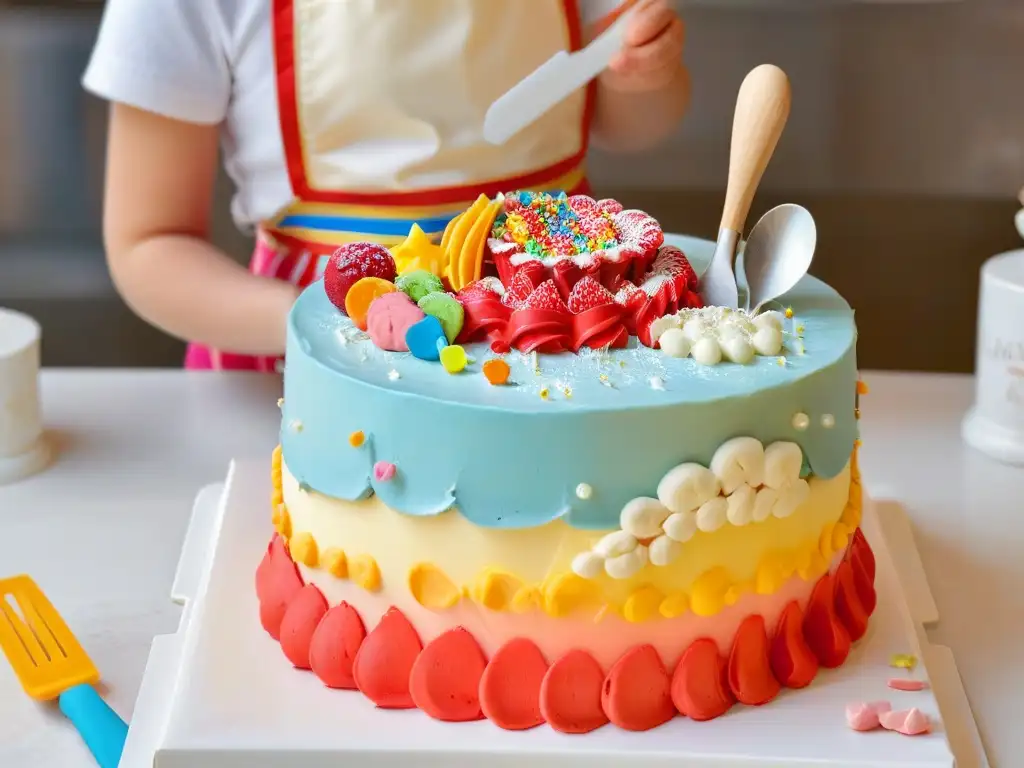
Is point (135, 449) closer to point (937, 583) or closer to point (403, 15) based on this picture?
point (403, 15)

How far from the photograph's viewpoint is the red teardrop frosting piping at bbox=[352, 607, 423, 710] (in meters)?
0.78

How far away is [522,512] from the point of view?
73 centimetres

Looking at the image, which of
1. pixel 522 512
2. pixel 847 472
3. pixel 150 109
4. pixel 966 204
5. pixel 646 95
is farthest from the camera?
pixel 966 204

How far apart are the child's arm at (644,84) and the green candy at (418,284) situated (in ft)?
0.92

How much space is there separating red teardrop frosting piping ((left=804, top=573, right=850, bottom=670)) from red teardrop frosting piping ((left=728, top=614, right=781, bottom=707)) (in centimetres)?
4

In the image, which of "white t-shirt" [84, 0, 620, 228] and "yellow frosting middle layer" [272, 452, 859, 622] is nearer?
"yellow frosting middle layer" [272, 452, 859, 622]

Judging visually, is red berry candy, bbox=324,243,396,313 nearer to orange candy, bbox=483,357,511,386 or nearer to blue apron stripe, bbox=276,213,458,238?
orange candy, bbox=483,357,511,386

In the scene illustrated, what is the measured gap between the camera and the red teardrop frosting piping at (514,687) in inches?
30.0

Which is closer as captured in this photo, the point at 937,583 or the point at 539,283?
the point at 539,283

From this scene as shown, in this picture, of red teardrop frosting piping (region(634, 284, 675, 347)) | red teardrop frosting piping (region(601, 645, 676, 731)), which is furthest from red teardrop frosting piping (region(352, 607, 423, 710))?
red teardrop frosting piping (region(634, 284, 675, 347))

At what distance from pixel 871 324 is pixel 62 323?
4.37 feet

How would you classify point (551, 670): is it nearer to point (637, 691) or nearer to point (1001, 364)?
point (637, 691)

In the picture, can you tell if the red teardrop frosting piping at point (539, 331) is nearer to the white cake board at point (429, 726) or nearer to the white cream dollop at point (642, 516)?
the white cream dollop at point (642, 516)

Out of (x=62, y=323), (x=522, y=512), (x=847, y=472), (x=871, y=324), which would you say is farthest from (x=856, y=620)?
(x=62, y=323)
